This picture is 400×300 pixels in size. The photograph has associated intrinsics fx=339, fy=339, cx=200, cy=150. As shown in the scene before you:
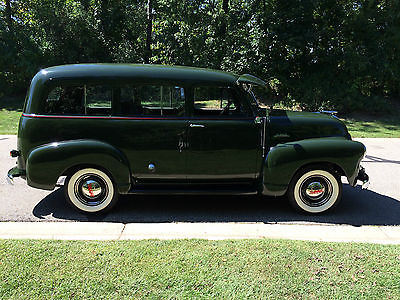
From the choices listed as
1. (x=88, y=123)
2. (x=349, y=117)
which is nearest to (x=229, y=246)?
(x=88, y=123)

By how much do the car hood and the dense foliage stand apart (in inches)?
429

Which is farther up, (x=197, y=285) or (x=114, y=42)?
(x=114, y=42)

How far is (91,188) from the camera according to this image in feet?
14.8

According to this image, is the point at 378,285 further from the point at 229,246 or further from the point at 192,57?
the point at 192,57

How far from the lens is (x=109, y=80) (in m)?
4.44

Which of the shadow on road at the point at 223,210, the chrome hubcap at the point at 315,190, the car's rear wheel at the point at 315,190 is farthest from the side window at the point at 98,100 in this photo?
the chrome hubcap at the point at 315,190

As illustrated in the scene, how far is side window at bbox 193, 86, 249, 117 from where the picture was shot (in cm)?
457

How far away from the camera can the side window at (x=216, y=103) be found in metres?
4.57

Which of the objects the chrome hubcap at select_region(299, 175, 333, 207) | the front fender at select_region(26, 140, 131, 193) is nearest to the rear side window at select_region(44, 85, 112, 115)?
the front fender at select_region(26, 140, 131, 193)

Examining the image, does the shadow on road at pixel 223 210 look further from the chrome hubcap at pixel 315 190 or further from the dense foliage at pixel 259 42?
the dense foliage at pixel 259 42

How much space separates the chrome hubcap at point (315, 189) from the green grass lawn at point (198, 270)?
1127 mm

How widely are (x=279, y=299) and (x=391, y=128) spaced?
41.4 ft

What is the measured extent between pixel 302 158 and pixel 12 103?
17571mm

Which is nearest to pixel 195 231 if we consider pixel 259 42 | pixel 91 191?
pixel 91 191
